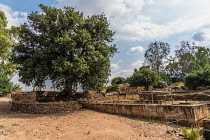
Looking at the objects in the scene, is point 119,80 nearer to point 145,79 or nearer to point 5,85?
point 145,79

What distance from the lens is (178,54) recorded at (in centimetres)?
4341

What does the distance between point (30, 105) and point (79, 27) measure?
27.0 feet

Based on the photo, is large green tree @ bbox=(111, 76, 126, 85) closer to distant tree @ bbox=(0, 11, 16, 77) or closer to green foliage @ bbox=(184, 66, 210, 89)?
green foliage @ bbox=(184, 66, 210, 89)

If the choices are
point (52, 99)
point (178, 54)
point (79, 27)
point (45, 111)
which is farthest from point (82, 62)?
point (178, 54)

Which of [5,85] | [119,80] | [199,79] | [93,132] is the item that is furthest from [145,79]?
[5,85]

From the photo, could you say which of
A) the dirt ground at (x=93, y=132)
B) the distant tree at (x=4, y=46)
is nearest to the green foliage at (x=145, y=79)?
the dirt ground at (x=93, y=132)

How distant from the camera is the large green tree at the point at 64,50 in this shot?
12102mm

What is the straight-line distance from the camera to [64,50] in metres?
13.1

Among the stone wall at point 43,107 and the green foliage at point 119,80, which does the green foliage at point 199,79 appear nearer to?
the stone wall at point 43,107

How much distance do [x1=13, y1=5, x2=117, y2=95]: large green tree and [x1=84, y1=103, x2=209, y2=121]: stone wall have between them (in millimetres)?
3600

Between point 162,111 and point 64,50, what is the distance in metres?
9.42

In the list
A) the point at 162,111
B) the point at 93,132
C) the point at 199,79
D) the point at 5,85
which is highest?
the point at 199,79

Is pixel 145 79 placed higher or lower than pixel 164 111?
higher

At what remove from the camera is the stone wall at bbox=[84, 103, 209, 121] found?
7.44m
